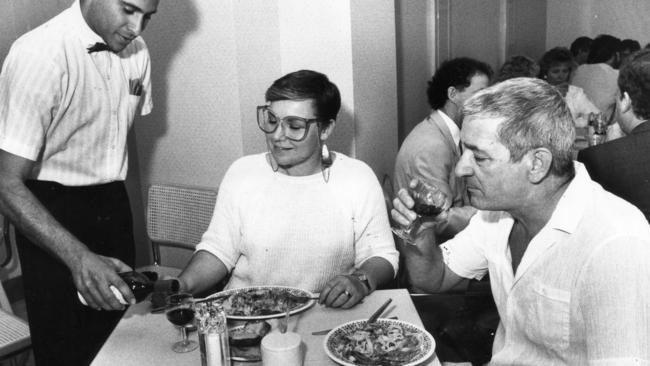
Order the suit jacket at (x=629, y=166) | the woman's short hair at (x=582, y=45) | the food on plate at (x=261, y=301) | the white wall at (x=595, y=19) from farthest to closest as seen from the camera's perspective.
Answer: the white wall at (x=595, y=19) < the woman's short hair at (x=582, y=45) < the suit jacket at (x=629, y=166) < the food on plate at (x=261, y=301)

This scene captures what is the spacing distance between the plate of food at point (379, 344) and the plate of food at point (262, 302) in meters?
0.21

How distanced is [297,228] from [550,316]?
102 centimetres

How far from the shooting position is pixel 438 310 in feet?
7.84

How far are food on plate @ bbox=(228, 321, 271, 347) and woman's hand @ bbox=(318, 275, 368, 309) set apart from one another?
23 cm

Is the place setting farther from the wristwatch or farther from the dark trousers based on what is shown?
the dark trousers

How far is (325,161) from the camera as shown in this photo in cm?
238

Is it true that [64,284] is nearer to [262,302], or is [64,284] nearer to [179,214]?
[179,214]

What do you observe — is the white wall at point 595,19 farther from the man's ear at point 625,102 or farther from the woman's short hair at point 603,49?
the man's ear at point 625,102

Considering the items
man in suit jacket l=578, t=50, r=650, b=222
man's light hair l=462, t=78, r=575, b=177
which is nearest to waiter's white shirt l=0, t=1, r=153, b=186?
man's light hair l=462, t=78, r=575, b=177

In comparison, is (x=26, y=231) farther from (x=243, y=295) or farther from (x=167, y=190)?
(x=167, y=190)

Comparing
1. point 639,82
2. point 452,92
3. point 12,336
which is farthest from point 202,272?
point 639,82

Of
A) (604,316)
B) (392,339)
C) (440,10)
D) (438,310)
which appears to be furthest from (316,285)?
(440,10)

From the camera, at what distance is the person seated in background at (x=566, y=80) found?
568 cm

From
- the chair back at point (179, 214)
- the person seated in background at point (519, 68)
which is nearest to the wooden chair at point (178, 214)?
the chair back at point (179, 214)
